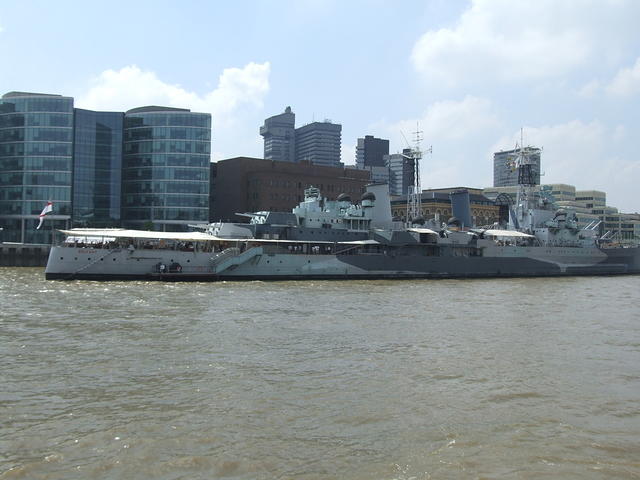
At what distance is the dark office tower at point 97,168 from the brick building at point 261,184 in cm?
1652

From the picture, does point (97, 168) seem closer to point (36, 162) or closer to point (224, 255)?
point (36, 162)

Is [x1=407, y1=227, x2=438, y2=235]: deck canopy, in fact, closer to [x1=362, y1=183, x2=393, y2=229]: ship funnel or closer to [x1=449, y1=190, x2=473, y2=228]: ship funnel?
[x1=362, y1=183, x2=393, y2=229]: ship funnel

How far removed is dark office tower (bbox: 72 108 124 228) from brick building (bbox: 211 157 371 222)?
16522mm

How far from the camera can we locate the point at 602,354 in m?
18.2

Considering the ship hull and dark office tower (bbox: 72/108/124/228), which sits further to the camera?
dark office tower (bbox: 72/108/124/228)

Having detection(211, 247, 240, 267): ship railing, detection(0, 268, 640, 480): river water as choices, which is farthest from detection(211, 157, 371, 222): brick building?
detection(0, 268, 640, 480): river water

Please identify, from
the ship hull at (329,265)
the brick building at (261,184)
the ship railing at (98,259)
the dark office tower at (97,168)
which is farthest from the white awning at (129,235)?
the brick building at (261,184)

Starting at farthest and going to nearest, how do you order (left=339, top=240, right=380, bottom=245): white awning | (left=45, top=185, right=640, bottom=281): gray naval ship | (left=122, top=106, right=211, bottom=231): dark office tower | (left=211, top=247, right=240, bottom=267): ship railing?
(left=122, top=106, right=211, bottom=231): dark office tower < (left=339, top=240, right=380, bottom=245): white awning < (left=211, top=247, right=240, bottom=267): ship railing < (left=45, top=185, right=640, bottom=281): gray naval ship

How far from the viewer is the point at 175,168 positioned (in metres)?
83.8

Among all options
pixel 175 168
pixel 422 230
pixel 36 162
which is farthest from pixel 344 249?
pixel 36 162

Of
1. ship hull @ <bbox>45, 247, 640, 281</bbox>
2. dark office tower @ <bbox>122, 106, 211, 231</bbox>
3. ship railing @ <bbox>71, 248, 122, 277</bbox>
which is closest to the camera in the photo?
ship railing @ <bbox>71, 248, 122, 277</bbox>

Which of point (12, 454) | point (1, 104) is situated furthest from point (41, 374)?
point (1, 104)

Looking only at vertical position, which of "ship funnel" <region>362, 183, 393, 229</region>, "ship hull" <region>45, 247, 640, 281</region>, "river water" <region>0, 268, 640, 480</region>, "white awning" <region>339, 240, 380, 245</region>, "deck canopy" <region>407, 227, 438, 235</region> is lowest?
"river water" <region>0, 268, 640, 480</region>

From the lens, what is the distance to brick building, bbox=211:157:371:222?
293 ft
